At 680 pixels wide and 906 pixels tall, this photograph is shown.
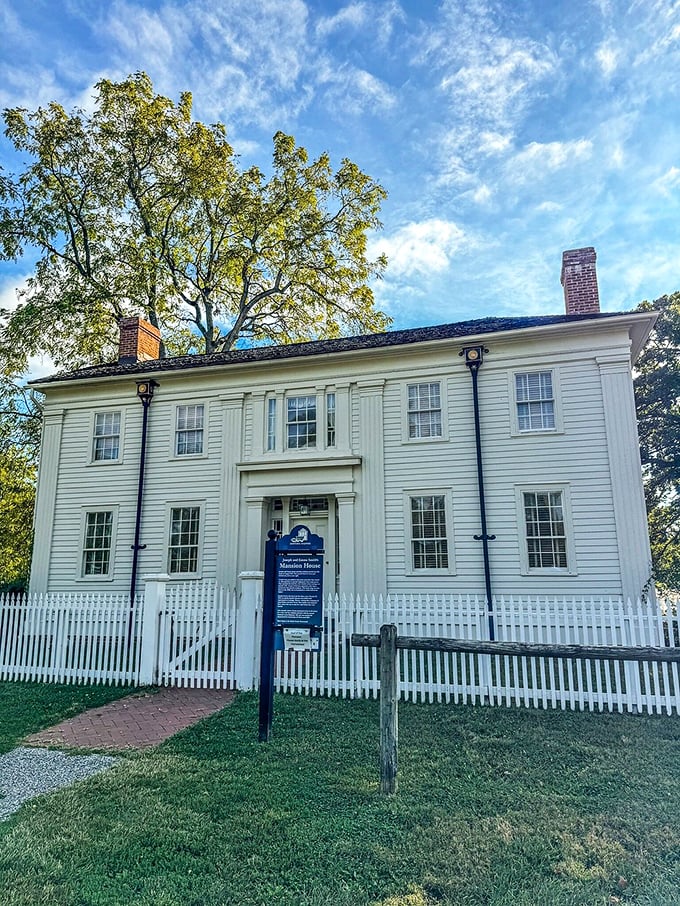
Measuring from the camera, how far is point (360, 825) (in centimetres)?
397

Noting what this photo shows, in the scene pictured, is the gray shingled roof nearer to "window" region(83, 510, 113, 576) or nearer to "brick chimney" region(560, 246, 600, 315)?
"brick chimney" region(560, 246, 600, 315)

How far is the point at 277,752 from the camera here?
18.3 feet

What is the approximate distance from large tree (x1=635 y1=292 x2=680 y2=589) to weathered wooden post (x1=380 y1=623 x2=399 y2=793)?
1463 centimetres

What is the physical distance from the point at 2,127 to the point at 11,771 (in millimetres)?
24039

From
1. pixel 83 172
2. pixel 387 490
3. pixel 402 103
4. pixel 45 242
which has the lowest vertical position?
pixel 387 490

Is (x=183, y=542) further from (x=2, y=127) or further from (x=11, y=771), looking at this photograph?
(x=2, y=127)

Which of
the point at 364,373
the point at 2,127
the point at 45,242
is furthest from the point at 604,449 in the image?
the point at 2,127

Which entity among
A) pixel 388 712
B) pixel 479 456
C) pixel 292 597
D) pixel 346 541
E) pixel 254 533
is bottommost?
pixel 388 712

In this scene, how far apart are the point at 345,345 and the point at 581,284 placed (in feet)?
17.7

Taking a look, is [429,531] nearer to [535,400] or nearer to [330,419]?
[330,419]

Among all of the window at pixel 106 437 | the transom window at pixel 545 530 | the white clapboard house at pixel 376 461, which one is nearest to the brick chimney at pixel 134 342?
the white clapboard house at pixel 376 461

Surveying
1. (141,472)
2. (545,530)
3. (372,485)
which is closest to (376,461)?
(372,485)

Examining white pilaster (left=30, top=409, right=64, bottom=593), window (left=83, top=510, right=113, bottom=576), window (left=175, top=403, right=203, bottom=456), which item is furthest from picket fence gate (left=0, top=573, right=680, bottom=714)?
white pilaster (left=30, top=409, right=64, bottom=593)

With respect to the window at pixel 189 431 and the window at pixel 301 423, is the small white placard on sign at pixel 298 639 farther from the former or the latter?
the window at pixel 189 431
